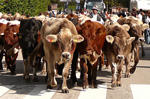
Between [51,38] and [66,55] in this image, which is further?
[51,38]

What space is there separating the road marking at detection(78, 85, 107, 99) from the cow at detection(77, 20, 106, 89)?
0.18 metres

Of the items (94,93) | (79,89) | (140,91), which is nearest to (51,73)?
(79,89)

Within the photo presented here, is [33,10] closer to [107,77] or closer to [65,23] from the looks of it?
[107,77]

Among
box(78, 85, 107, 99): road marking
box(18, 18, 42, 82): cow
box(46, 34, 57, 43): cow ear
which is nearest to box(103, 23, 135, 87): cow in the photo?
box(78, 85, 107, 99): road marking

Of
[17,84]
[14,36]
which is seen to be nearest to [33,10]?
[14,36]

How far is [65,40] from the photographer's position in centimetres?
1073

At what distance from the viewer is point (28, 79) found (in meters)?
13.1

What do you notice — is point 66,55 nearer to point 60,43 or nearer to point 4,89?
point 60,43

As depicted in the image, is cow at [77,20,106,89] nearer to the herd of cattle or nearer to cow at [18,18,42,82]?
the herd of cattle

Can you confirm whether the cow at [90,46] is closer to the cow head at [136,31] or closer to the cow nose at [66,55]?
the cow nose at [66,55]

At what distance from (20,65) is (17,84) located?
191 inches

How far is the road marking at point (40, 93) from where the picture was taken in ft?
35.3

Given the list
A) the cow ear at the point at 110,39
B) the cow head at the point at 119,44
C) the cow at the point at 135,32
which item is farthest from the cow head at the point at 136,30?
the cow ear at the point at 110,39

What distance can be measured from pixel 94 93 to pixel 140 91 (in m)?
1.31
